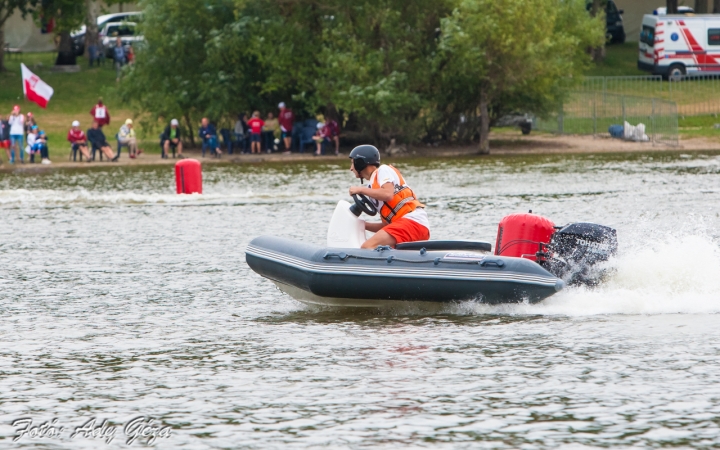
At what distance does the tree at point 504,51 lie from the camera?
34094 mm

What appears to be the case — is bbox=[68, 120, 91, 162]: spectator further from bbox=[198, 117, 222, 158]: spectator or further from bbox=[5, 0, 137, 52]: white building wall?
bbox=[5, 0, 137, 52]: white building wall

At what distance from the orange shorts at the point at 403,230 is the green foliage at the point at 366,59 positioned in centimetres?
Answer: 2255

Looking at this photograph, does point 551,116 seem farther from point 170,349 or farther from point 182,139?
point 170,349

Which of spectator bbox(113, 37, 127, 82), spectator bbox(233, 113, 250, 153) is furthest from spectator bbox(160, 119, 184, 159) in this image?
spectator bbox(113, 37, 127, 82)

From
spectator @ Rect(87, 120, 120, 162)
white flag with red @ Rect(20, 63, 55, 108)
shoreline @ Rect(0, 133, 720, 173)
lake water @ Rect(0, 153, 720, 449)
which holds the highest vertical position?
white flag with red @ Rect(20, 63, 55, 108)

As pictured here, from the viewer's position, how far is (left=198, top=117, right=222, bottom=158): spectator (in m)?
35.9

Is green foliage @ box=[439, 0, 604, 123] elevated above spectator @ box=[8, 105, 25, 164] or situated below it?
above

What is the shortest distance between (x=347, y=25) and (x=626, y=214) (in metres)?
18.0

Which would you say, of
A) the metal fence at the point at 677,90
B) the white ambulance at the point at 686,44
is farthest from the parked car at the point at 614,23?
the metal fence at the point at 677,90

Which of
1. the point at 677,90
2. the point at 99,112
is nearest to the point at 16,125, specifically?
the point at 99,112

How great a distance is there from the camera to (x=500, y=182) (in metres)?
26.1

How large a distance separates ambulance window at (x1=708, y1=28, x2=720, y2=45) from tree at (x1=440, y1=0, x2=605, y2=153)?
952 centimetres

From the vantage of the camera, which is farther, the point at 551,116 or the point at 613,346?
the point at 551,116

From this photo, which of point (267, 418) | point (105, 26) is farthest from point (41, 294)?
point (105, 26)
